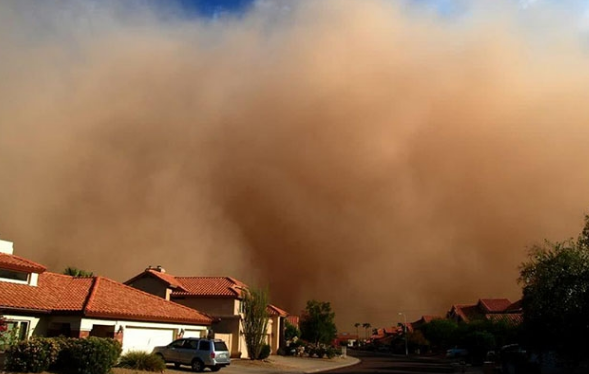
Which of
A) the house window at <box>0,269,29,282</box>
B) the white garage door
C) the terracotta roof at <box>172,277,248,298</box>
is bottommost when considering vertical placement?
the white garage door

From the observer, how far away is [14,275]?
69.2ft

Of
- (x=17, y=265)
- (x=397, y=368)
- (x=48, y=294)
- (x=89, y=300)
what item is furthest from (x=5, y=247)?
(x=397, y=368)

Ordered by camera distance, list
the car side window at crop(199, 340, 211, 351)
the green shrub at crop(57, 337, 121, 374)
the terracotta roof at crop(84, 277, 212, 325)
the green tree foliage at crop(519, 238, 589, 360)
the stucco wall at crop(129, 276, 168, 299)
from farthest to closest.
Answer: the stucco wall at crop(129, 276, 168, 299)
the car side window at crop(199, 340, 211, 351)
the terracotta roof at crop(84, 277, 212, 325)
the green shrub at crop(57, 337, 121, 374)
the green tree foliage at crop(519, 238, 589, 360)

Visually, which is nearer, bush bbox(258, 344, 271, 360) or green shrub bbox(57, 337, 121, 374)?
green shrub bbox(57, 337, 121, 374)

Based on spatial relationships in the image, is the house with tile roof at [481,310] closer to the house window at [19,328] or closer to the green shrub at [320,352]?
the green shrub at [320,352]

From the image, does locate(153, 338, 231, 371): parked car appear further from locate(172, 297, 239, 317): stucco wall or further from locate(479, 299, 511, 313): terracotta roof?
locate(479, 299, 511, 313): terracotta roof

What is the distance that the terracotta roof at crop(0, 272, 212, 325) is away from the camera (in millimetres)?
19828

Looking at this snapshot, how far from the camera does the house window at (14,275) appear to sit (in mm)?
20569

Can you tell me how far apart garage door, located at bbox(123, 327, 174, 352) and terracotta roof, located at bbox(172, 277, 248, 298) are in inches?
313

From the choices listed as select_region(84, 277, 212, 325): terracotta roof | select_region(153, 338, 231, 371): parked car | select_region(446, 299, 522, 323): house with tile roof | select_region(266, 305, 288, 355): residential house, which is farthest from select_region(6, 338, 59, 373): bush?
select_region(446, 299, 522, 323): house with tile roof

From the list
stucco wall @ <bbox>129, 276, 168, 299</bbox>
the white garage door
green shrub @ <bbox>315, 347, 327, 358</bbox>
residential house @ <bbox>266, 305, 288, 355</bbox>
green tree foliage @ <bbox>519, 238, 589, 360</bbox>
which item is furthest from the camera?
residential house @ <bbox>266, 305, 288, 355</bbox>

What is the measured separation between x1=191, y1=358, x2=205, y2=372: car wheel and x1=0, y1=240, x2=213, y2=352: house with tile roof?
275cm

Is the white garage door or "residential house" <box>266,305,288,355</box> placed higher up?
"residential house" <box>266,305,288,355</box>

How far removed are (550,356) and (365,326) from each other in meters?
125
